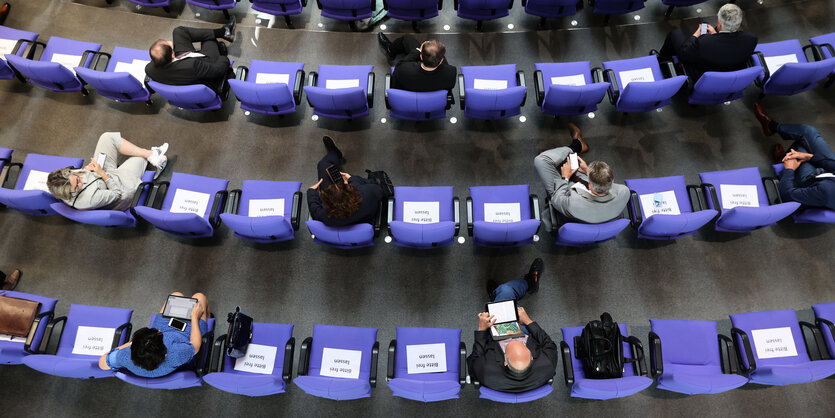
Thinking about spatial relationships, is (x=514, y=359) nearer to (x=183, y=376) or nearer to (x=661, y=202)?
(x=661, y=202)

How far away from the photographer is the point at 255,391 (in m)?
3.69

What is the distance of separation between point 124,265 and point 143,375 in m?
1.58

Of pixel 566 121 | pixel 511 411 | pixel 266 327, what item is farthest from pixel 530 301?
pixel 266 327

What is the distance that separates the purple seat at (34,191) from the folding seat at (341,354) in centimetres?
276

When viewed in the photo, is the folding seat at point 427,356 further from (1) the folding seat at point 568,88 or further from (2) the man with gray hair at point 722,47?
(2) the man with gray hair at point 722,47

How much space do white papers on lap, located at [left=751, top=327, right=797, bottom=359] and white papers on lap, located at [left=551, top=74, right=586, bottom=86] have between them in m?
2.85

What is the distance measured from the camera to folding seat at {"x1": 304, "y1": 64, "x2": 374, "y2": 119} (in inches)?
184

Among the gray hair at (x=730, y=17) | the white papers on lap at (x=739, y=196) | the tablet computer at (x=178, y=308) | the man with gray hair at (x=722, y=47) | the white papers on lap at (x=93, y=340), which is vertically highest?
the gray hair at (x=730, y=17)

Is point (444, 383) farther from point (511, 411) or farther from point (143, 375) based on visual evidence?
point (143, 375)

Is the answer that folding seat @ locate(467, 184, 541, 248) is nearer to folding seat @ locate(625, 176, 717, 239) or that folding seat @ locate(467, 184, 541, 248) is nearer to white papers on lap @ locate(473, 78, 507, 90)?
folding seat @ locate(625, 176, 717, 239)

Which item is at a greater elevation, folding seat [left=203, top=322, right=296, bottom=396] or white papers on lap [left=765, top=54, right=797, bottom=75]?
white papers on lap [left=765, top=54, right=797, bottom=75]

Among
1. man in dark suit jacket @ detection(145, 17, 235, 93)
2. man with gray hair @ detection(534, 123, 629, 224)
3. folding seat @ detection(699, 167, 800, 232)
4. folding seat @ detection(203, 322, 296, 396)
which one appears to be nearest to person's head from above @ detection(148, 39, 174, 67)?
man in dark suit jacket @ detection(145, 17, 235, 93)

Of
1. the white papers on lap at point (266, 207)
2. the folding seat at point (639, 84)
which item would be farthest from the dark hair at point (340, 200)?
the folding seat at point (639, 84)

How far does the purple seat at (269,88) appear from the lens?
4746mm
